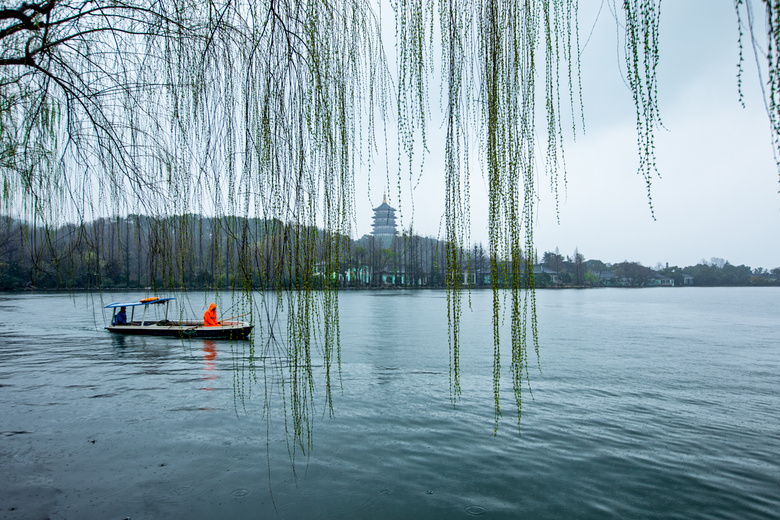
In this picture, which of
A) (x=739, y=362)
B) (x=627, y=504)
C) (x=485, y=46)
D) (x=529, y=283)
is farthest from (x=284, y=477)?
(x=739, y=362)

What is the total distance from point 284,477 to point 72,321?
2794cm

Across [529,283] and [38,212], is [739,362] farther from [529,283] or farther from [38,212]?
[38,212]

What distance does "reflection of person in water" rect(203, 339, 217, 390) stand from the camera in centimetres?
1251

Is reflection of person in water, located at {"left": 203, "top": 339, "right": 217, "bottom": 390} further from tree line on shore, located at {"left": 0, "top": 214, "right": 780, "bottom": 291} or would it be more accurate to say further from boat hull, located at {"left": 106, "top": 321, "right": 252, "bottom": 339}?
tree line on shore, located at {"left": 0, "top": 214, "right": 780, "bottom": 291}

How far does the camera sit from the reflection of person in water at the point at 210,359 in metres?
12.5

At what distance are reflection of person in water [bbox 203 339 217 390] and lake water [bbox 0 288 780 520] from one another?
15 cm

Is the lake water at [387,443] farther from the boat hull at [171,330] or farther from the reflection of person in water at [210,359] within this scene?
the boat hull at [171,330]

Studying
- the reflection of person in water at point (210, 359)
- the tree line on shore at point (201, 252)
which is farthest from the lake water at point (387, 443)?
the tree line on shore at point (201, 252)

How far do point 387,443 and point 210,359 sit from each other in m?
9.85

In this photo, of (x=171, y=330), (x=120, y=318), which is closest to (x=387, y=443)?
(x=171, y=330)

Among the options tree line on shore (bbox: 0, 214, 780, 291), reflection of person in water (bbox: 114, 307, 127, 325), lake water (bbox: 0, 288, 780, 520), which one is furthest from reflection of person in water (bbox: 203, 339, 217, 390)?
tree line on shore (bbox: 0, 214, 780, 291)

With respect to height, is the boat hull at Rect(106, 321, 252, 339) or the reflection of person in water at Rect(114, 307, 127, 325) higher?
the reflection of person in water at Rect(114, 307, 127, 325)

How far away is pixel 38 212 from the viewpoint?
10.7ft

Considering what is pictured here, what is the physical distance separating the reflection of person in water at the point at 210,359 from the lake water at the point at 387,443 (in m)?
0.15
